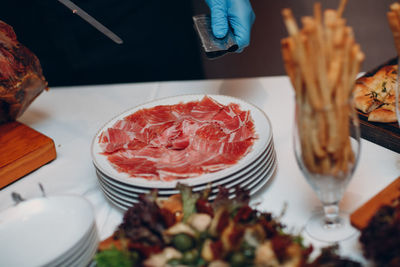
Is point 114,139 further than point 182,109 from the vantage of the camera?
No

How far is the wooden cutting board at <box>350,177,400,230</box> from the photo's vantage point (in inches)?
34.6

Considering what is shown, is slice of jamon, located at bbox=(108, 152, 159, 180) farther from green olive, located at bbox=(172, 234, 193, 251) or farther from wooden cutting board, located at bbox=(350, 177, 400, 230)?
wooden cutting board, located at bbox=(350, 177, 400, 230)

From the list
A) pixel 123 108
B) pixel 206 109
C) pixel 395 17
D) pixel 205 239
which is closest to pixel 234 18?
pixel 206 109

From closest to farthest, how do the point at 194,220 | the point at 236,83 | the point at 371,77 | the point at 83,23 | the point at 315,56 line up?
1. the point at 315,56
2. the point at 194,220
3. the point at 371,77
4. the point at 236,83
5. the point at 83,23

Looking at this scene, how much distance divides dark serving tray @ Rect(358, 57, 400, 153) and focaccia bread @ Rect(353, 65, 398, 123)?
0.01 metres

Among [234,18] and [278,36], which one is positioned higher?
[234,18]

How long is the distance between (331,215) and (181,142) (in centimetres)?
47

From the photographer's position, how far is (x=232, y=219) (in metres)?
0.88

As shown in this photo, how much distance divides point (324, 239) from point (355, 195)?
0.63ft

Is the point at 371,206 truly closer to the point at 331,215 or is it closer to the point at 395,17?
the point at 331,215

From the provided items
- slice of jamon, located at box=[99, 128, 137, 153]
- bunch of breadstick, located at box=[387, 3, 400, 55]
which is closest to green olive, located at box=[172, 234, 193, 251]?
slice of jamon, located at box=[99, 128, 137, 153]

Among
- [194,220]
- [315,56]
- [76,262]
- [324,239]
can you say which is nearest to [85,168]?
[76,262]

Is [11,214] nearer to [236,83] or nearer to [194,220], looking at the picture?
[194,220]

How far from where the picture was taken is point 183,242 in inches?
31.5
